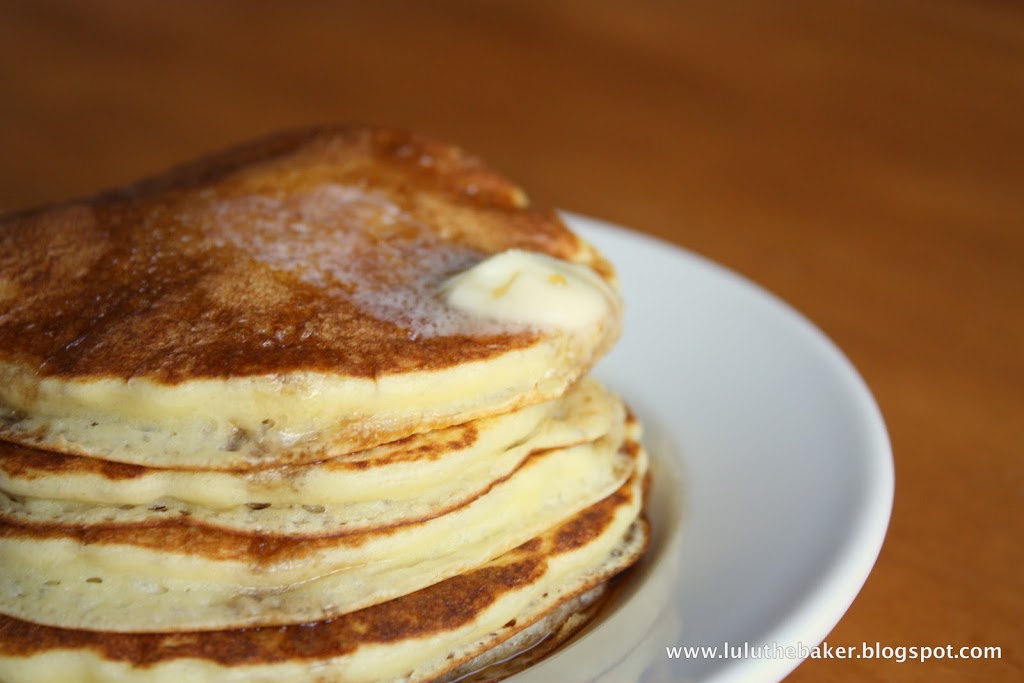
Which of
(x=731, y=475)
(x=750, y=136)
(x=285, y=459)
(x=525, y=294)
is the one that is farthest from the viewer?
(x=750, y=136)

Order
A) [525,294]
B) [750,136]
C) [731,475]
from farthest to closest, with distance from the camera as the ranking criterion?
[750,136], [731,475], [525,294]

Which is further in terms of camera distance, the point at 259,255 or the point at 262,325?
the point at 259,255

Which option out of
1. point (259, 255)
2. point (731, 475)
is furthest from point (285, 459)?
point (731, 475)

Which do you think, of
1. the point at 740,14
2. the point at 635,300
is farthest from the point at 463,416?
the point at 740,14

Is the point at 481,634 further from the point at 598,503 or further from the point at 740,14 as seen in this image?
the point at 740,14

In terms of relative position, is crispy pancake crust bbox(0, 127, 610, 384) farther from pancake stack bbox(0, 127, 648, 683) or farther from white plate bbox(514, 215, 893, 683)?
white plate bbox(514, 215, 893, 683)

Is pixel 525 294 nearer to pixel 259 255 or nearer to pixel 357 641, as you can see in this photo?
pixel 259 255
